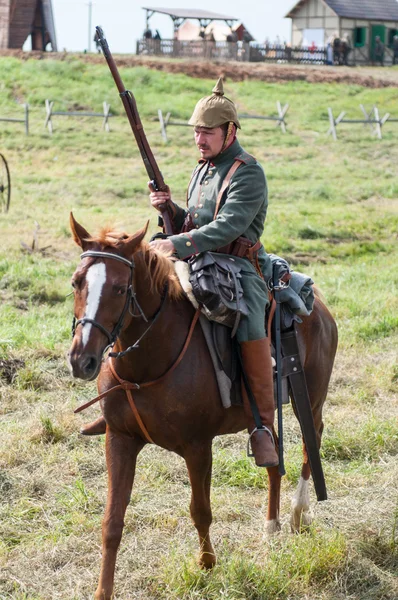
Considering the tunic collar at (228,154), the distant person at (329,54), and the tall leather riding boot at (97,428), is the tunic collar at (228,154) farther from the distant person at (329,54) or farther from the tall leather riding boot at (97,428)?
the distant person at (329,54)

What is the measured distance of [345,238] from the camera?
1595cm

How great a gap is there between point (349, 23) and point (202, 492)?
56668 mm

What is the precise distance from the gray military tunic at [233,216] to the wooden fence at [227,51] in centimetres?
4448

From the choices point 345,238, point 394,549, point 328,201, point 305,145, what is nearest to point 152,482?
point 394,549

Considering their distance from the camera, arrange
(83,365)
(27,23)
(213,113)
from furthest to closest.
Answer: (27,23), (213,113), (83,365)

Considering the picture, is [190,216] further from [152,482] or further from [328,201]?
[328,201]

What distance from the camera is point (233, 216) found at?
4.53m

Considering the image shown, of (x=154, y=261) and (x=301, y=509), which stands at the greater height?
(x=154, y=261)

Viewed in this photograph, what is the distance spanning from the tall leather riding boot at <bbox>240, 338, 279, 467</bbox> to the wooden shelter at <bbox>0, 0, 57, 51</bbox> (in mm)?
44274

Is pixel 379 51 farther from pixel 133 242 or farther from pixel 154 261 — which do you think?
pixel 133 242

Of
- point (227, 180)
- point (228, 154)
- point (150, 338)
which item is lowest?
point (150, 338)

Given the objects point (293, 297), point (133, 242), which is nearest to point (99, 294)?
point (133, 242)

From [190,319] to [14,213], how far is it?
13.0 m

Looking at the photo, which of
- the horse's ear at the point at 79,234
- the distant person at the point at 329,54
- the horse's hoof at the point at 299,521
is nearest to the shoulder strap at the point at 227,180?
the horse's ear at the point at 79,234
